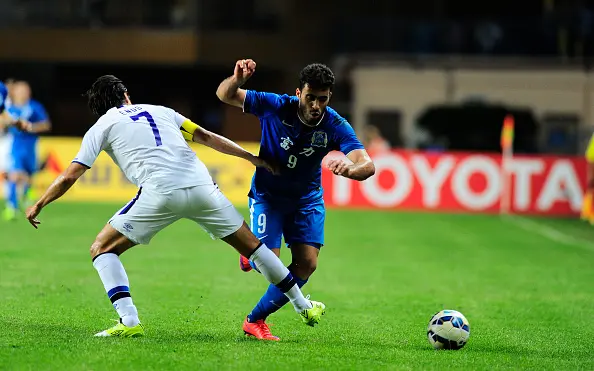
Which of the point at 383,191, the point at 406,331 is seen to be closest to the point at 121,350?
the point at 406,331

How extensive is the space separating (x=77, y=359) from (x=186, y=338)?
1279mm

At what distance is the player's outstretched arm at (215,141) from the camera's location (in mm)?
8672

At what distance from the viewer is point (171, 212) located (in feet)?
27.8

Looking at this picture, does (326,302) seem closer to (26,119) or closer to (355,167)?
(355,167)

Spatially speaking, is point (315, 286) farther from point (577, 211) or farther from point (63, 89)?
point (63, 89)

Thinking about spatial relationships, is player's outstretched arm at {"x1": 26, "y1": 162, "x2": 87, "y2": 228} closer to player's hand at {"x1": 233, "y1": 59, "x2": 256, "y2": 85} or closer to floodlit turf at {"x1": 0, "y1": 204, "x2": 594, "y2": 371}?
floodlit turf at {"x1": 0, "y1": 204, "x2": 594, "y2": 371}

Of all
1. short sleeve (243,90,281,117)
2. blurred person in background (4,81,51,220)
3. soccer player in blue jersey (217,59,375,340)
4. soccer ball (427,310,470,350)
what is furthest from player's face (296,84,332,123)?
blurred person in background (4,81,51,220)

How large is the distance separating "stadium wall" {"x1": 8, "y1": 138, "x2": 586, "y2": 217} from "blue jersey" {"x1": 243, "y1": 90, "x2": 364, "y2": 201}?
62.1 feet

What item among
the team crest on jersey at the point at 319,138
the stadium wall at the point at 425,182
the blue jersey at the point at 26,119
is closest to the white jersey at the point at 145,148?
the team crest on jersey at the point at 319,138

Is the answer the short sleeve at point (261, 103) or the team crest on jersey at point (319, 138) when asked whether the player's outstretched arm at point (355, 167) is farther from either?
the short sleeve at point (261, 103)

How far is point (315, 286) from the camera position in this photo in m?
13.1

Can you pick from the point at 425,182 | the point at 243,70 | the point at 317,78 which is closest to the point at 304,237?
the point at 317,78

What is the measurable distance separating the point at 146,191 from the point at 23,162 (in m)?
14.8

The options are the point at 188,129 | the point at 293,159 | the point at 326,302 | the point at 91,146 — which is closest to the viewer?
the point at 91,146
